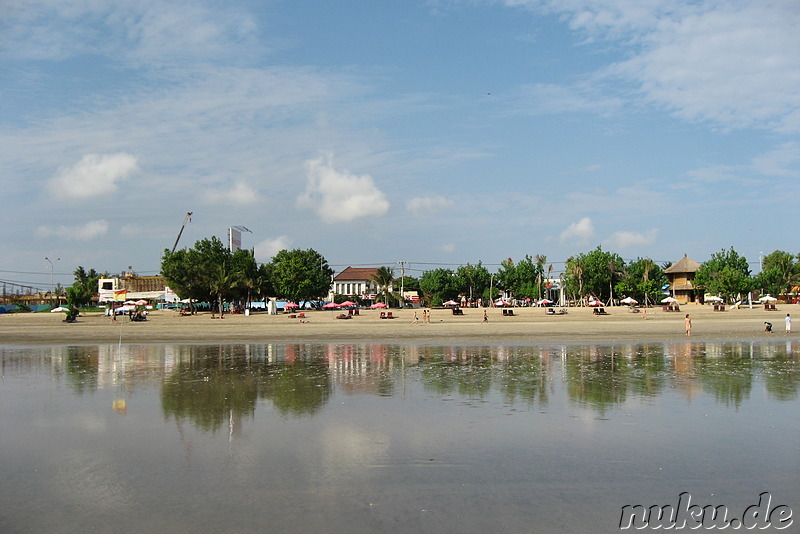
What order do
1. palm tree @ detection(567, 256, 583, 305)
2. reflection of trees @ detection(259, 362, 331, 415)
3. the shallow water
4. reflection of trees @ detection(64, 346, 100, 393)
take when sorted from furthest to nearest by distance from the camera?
palm tree @ detection(567, 256, 583, 305) → reflection of trees @ detection(64, 346, 100, 393) → reflection of trees @ detection(259, 362, 331, 415) → the shallow water

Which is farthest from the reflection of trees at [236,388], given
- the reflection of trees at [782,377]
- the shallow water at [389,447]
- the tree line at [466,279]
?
the tree line at [466,279]

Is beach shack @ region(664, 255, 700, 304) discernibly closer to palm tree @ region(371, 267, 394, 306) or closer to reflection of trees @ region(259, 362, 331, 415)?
palm tree @ region(371, 267, 394, 306)

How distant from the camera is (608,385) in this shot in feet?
60.0

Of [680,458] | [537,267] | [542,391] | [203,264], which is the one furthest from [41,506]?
[537,267]

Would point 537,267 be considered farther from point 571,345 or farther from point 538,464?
point 538,464

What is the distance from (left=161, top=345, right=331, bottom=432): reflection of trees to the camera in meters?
14.9

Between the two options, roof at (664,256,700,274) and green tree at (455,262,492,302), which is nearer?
roof at (664,256,700,274)

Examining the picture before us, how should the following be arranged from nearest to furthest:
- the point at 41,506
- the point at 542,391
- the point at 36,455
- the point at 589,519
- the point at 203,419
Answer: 1. the point at 589,519
2. the point at 41,506
3. the point at 36,455
4. the point at 203,419
5. the point at 542,391

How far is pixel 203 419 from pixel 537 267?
12259 centimetres

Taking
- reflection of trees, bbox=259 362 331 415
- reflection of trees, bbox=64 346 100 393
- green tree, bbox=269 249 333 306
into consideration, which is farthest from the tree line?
reflection of trees, bbox=259 362 331 415

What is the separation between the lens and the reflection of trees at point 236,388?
14.9 metres

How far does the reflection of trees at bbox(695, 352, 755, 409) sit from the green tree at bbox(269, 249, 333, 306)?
273ft

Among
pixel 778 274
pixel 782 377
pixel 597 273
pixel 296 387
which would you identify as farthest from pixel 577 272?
pixel 296 387

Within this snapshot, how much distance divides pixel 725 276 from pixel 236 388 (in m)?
79.0
